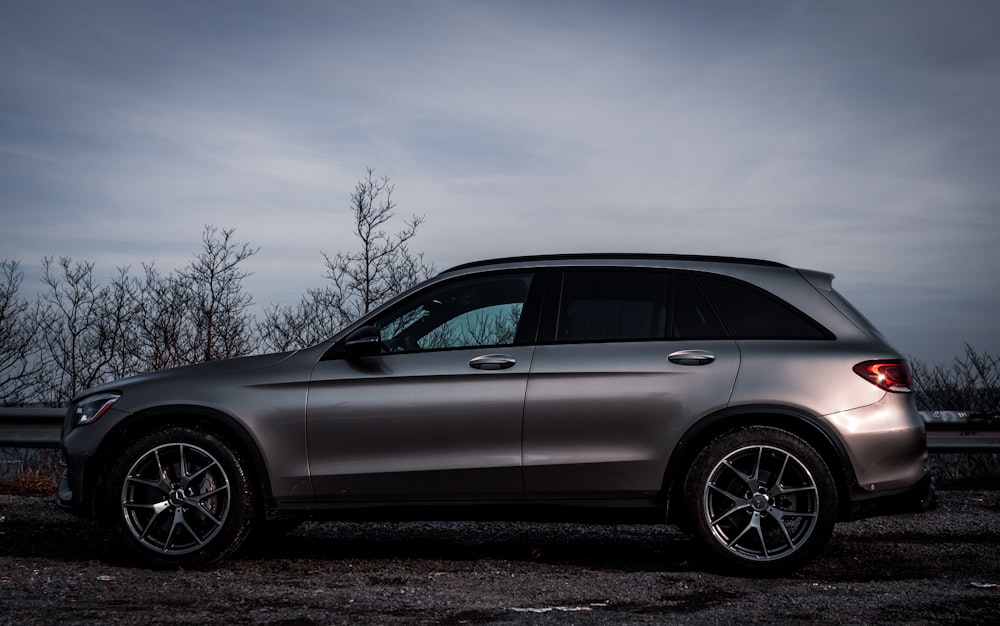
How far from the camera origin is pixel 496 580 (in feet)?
16.2

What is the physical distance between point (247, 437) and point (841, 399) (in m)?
3.27

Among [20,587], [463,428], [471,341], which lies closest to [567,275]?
[471,341]

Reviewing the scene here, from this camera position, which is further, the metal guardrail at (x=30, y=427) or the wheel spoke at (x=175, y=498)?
the metal guardrail at (x=30, y=427)

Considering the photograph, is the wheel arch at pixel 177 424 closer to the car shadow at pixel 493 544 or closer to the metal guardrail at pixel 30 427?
the car shadow at pixel 493 544

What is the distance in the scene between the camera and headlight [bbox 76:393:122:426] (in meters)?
5.34

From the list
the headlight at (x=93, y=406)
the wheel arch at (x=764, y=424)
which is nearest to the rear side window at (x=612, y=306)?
the wheel arch at (x=764, y=424)

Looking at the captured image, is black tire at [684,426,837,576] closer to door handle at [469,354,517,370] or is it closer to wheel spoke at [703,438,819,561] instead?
wheel spoke at [703,438,819,561]

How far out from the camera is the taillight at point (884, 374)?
4.93 meters

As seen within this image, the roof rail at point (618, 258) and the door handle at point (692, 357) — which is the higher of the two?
the roof rail at point (618, 258)

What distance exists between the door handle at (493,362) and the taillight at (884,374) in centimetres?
187

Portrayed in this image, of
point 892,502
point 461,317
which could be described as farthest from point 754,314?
point 461,317

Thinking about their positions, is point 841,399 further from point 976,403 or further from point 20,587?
point 976,403

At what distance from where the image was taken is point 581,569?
526 cm

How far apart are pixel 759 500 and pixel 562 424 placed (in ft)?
3.73
